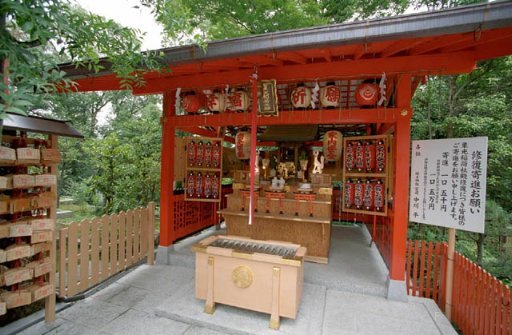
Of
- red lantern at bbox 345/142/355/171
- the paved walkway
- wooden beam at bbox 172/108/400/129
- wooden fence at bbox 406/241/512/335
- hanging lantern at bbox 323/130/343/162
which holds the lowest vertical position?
the paved walkway

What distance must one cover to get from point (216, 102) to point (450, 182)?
4388 mm

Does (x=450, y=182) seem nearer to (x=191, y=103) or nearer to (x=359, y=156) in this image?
(x=359, y=156)

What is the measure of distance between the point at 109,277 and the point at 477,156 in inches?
265

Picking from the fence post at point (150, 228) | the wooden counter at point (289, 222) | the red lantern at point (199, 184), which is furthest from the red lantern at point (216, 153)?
the fence post at point (150, 228)

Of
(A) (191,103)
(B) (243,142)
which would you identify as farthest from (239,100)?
(B) (243,142)

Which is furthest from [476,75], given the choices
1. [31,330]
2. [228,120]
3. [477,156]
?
[31,330]

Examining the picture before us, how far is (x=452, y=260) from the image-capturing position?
4453 mm

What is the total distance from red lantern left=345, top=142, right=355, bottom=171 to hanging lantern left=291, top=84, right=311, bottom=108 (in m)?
1.32

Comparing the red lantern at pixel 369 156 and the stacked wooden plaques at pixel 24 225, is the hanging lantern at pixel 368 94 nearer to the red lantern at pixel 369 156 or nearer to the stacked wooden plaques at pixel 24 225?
the red lantern at pixel 369 156

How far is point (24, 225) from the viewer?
3.23m

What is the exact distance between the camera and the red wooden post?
5.62 m

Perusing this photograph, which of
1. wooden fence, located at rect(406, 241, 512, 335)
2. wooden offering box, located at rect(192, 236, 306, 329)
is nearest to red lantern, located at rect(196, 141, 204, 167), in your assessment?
wooden offering box, located at rect(192, 236, 306, 329)

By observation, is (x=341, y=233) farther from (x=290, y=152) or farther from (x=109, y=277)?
(x=109, y=277)

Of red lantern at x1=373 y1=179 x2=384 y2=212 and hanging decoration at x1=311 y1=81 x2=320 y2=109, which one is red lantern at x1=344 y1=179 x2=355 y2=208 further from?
hanging decoration at x1=311 y1=81 x2=320 y2=109
